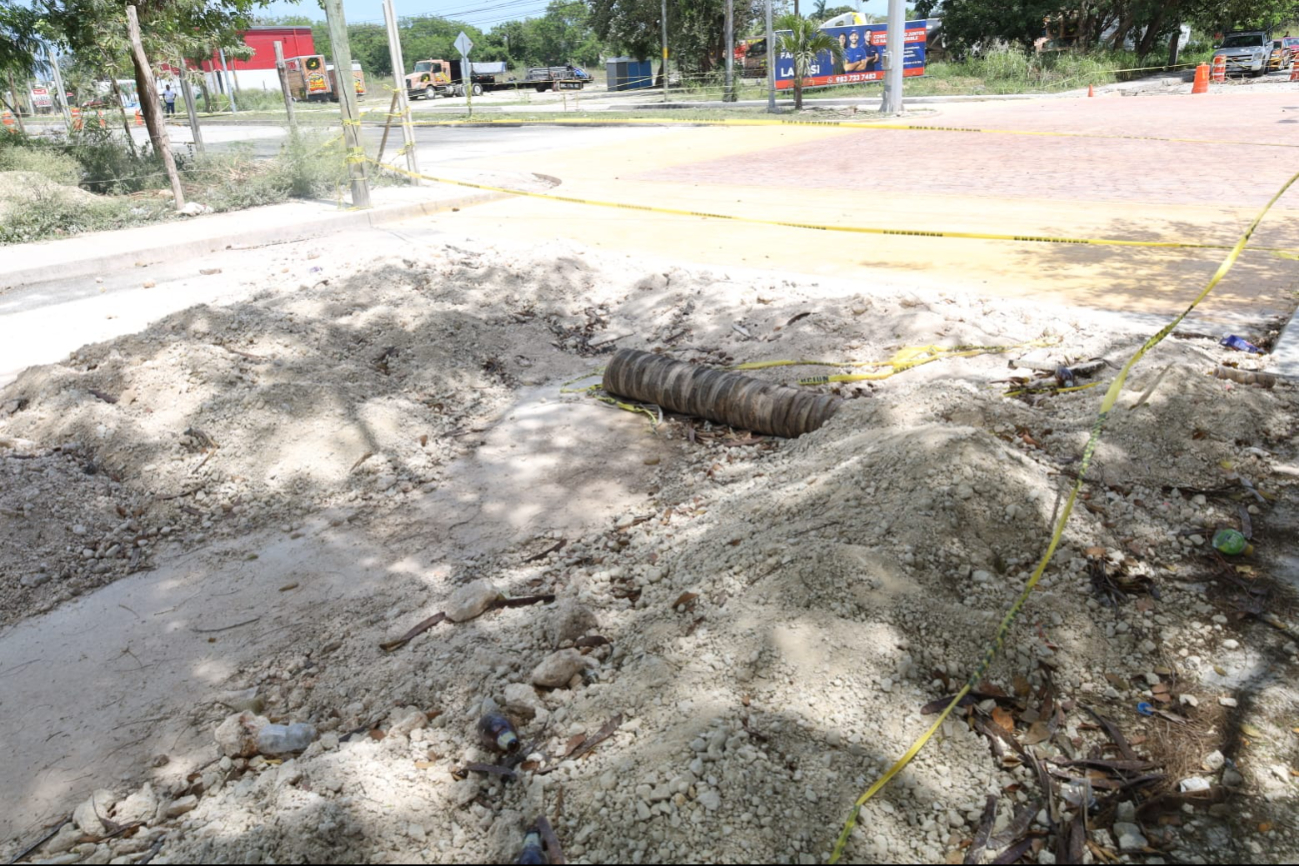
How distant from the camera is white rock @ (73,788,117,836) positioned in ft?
8.32

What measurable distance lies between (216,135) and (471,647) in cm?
3161

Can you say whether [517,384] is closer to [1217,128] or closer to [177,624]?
[177,624]

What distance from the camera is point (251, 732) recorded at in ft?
9.47

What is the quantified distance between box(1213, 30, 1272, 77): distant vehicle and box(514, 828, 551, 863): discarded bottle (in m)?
39.3

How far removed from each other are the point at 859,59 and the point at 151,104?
1101 inches

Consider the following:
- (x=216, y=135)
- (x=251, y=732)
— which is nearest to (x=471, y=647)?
(x=251, y=732)

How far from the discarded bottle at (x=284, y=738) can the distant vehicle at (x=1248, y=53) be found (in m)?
39.3

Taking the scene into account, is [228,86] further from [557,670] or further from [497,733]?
[497,733]

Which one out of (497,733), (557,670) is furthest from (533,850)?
(557,670)

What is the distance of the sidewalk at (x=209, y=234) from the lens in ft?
32.1

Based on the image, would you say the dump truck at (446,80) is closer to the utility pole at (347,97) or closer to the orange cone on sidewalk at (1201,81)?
the orange cone on sidewalk at (1201,81)

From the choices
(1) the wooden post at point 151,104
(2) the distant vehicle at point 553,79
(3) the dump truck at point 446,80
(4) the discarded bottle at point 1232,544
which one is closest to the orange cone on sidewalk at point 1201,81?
(1) the wooden post at point 151,104

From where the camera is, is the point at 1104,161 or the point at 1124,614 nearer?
the point at 1124,614

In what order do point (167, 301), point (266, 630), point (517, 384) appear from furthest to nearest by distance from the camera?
point (167, 301), point (517, 384), point (266, 630)
